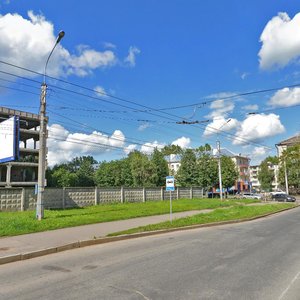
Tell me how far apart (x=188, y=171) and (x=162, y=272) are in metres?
56.7

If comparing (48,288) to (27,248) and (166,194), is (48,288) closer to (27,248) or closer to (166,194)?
(27,248)

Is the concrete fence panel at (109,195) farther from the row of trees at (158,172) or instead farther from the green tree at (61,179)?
the green tree at (61,179)

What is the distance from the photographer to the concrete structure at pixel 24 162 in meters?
61.4

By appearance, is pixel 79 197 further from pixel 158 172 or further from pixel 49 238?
pixel 158 172

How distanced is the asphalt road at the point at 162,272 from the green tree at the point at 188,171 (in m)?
51.7

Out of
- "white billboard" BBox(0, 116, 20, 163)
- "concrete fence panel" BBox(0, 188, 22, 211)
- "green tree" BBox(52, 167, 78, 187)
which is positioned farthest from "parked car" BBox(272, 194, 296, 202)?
"green tree" BBox(52, 167, 78, 187)

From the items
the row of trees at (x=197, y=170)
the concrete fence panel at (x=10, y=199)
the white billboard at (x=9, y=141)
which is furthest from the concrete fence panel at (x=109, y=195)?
the row of trees at (x=197, y=170)

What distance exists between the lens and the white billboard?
2466cm

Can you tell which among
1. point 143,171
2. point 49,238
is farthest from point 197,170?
point 49,238

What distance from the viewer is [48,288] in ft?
20.9

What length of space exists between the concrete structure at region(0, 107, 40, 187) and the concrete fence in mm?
30633

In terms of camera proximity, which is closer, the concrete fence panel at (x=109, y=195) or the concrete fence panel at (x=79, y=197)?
the concrete fence panel at (x=79, y=197)

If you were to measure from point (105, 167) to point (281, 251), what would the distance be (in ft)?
292

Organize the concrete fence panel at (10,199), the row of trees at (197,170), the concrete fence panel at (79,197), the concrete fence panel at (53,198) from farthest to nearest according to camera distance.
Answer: the row of trees at (197,170), the concrete fence panel at (79,197), the concrete fence panel at (53,198), the concrete fence panel at (10,199)
